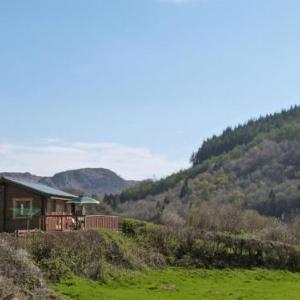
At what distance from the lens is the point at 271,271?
44094 millimetres

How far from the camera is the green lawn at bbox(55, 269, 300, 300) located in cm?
3102

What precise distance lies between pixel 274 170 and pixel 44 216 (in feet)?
430

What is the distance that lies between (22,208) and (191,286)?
15621 millimetres

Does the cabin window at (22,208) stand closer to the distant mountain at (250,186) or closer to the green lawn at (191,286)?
the green lawn at (191,286)

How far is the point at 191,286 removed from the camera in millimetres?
35688

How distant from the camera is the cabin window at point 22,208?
45750 mm

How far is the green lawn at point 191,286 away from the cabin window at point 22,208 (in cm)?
1123

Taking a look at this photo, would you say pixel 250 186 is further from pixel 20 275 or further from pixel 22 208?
pixel 20 275

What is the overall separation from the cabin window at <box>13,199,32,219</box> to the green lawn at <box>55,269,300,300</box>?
11232 mm

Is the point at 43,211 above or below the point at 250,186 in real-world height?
below

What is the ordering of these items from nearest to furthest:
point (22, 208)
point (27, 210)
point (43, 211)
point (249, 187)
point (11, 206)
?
point (22, 208) < point (27, 210) < point (43, 211) < point (11, 206) < point (249, 187)

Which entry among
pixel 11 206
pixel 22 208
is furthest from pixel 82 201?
pixel 22 208

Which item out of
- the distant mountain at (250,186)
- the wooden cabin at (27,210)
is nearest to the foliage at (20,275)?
the wooden cabin at (27,210)

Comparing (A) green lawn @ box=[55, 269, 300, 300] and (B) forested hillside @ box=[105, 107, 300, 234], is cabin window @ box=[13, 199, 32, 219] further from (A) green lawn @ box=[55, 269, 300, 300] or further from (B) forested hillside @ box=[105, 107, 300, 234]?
(B) forested hillside @ box=[105, 107, 300, 234]
